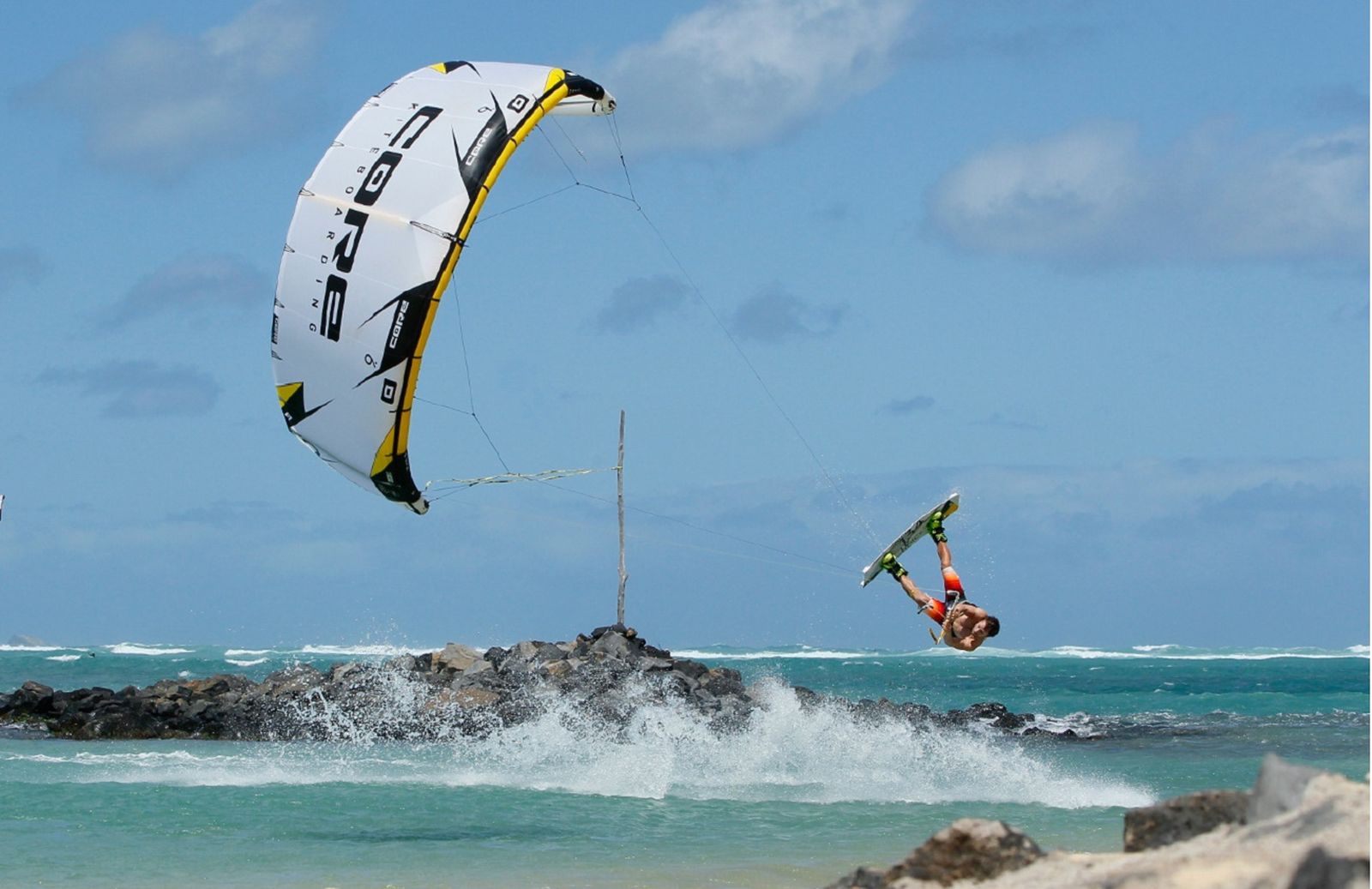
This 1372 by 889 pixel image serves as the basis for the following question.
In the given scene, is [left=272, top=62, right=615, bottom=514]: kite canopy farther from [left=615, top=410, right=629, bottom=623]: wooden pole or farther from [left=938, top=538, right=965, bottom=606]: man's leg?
[left=615, top=410, right=629, bottom=623]: wooden pole

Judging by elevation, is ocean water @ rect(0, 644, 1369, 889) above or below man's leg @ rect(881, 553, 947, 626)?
below

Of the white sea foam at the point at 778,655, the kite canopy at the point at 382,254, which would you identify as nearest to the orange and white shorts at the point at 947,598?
the kite canopy at the point at 382,254

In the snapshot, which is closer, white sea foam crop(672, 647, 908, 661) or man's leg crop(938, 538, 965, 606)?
man's leg crop(938, 538, 965, 606)

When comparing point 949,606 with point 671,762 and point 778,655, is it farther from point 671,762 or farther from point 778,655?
point 778,655

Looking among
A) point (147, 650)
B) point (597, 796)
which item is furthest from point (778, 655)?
point (597, 796)

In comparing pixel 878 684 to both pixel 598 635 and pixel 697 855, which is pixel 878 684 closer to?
pixel 598 635

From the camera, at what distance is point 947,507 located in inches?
514

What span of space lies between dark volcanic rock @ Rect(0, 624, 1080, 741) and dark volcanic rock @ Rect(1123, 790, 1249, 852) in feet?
50.8

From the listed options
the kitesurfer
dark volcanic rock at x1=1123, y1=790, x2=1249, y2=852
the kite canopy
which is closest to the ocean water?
the kitesurfer

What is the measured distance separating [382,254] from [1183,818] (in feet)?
27.2

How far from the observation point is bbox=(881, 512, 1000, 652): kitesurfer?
12.8 meters

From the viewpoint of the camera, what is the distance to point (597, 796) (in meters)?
16.1

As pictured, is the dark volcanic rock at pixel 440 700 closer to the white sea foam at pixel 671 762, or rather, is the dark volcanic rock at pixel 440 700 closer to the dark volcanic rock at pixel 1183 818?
Answer: the white sea foam at pixel 671 762

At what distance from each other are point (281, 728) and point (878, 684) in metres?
29.7
